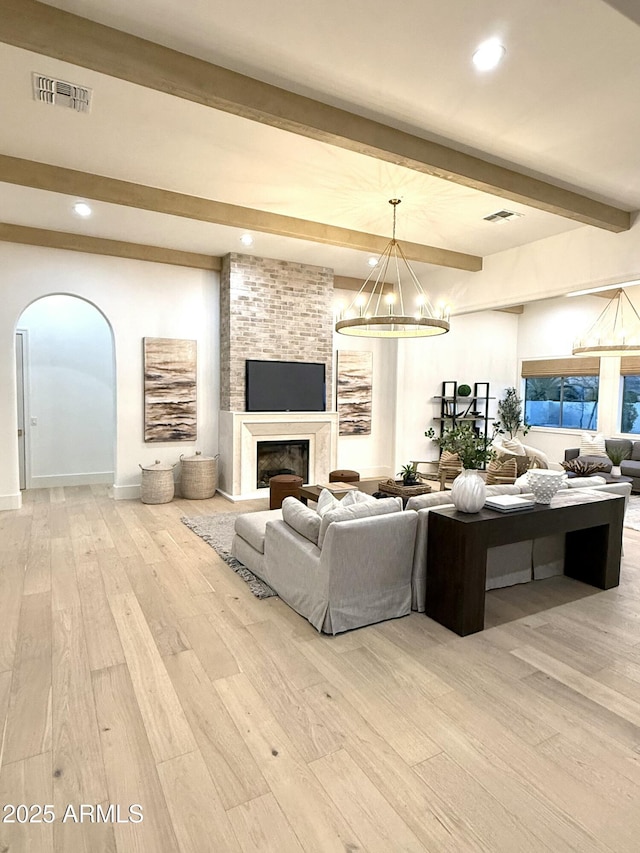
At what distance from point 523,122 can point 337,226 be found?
2.49 m

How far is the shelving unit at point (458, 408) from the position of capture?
29.2 ft

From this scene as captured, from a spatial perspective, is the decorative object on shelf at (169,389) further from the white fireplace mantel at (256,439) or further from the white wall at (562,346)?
the white wall at (562,346)

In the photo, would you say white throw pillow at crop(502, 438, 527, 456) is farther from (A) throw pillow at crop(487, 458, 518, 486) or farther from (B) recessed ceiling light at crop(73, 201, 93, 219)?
(B) recessed ceiling light at crop(73, 201, 93, 219)

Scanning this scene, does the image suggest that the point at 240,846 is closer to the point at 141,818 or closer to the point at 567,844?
the point at 141,818

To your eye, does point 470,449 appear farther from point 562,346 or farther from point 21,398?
point 21,398

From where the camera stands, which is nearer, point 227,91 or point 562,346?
point 227,91

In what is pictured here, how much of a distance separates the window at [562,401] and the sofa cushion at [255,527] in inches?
301

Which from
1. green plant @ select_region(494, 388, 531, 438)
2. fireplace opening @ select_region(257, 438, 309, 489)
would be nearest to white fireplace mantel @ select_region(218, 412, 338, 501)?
fireplace opening @ select_region(257, 438, 309, 489)

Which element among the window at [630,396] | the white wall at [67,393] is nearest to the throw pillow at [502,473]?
the window at [630,396]

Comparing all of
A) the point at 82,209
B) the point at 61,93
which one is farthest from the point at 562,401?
the point at 61,93

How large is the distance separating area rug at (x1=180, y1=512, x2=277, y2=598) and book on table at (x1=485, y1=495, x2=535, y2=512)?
167cm

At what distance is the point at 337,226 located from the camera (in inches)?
217

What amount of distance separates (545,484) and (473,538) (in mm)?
868

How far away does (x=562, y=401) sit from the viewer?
32.3ft
